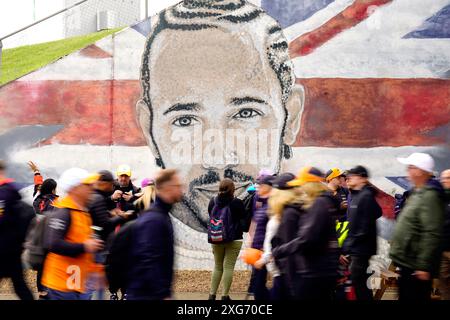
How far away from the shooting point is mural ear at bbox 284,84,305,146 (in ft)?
46.8

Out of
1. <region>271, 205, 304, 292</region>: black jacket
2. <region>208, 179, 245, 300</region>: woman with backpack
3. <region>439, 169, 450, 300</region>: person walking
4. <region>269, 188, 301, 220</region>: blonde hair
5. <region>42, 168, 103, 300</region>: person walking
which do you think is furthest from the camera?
<region>208, 179, 245, 300</region>: woman with backpack

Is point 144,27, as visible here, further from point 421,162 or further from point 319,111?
point 421,162

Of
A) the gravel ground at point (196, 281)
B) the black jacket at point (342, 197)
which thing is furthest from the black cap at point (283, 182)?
the gravel ground at point (196, 281)

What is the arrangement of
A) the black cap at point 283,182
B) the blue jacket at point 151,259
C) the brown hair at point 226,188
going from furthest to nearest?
the brown hair at point 226,188 < the black cap at point 283,182 < the blue jacket at point 151,259

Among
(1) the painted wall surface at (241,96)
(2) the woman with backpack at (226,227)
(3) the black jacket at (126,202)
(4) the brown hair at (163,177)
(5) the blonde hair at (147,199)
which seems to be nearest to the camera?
Answer: (4) the brown hair at (163,177)

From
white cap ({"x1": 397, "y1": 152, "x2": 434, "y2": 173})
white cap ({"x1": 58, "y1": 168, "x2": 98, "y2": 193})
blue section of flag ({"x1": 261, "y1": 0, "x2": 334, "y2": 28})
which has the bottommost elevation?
white cap ({"x1": 58, "y1": 168, "x2": 98, "y2": 193})

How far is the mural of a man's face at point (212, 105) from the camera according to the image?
14234mm

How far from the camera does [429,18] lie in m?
14.3

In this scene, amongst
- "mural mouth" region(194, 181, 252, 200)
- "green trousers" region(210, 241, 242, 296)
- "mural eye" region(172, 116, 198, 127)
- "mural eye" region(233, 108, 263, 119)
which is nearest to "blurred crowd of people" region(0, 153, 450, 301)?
"green trousers" region(210, 241, 242, 296)

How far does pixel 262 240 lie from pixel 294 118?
5.32 m

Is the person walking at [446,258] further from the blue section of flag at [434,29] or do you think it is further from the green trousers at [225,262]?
the blue section of flag at [434,29]

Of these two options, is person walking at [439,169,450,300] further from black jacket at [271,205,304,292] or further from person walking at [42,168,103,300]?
person walking at [42,168,103,300]

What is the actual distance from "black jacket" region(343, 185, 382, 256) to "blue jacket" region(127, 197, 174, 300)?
3325mm
